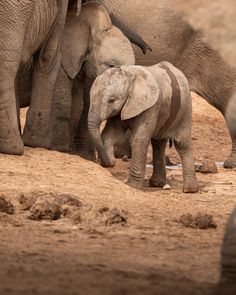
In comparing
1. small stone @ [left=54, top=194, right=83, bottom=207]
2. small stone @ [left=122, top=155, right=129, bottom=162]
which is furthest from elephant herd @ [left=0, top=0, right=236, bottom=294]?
small stone @ [left=54, top=194, right=83, bottom=207]

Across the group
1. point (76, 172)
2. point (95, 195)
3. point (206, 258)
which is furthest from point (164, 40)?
point (206, 258)

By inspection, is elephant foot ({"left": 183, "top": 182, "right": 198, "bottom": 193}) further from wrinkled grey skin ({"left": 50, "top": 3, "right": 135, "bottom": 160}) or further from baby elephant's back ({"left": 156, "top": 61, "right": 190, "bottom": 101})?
wrinkled grey skin ({"left": 50, "top": 3, "right": 135, "bottom": 160})

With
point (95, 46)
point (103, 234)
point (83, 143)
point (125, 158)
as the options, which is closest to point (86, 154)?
point (83, 143)

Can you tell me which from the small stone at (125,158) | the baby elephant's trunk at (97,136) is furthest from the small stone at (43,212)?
the small stone at (125,158)

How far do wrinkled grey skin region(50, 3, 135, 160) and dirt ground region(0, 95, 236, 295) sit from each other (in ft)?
1.97

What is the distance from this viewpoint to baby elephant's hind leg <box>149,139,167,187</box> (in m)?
8.94

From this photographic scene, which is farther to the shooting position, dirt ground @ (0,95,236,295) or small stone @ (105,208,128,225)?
small stone @ (105,208,128,225)

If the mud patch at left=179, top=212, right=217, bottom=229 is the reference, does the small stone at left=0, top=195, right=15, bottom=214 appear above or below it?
below

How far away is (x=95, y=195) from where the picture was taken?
754 cm

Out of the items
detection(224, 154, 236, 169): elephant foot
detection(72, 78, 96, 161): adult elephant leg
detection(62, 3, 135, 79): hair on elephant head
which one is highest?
detection(62, 3, 135, 79): hair on elephant head

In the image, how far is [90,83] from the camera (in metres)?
9.50

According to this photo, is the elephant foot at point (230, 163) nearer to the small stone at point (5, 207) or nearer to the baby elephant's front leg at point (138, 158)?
the baby elephant's front leg at point (138, 158)

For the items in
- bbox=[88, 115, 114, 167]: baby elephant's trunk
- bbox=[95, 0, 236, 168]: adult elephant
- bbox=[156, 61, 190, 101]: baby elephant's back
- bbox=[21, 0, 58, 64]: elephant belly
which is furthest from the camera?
bbox=[95, 0, 236, 168]: adult elephant

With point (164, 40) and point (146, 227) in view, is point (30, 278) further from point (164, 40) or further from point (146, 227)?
point (164, 40)
